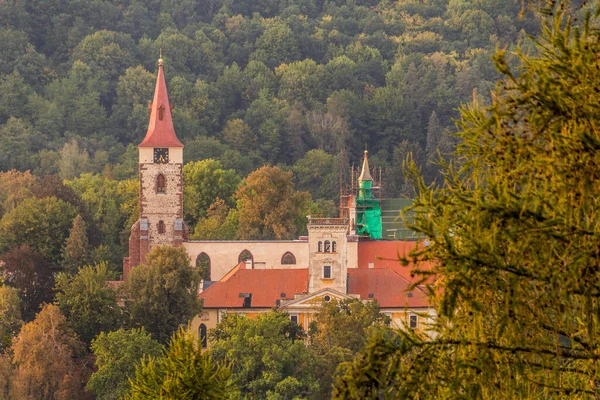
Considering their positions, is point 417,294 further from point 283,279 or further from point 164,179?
point 164,179

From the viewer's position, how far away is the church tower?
82250mm

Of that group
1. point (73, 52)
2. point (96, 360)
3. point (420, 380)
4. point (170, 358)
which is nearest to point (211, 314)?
point (96, 360)

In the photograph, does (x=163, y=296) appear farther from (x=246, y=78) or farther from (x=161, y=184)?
(x=246, y=78)

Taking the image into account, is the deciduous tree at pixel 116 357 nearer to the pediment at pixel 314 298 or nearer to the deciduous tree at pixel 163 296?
the deciduous tree at pixel 163 296

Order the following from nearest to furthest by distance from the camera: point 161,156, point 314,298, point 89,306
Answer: point 89,306 → point 314,298 → point 161,156

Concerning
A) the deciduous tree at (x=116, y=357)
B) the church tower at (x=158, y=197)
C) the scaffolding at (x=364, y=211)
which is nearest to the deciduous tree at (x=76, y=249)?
the church tower at (x=158, y=197)

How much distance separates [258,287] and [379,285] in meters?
4.67

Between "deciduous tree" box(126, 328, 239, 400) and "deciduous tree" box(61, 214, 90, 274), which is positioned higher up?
"deciduous tree" box(61, 214, 90, 274)

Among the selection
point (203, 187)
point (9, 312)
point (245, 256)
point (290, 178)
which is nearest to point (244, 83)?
point (203, 187)

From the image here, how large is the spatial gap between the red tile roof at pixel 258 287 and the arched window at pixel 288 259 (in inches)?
159

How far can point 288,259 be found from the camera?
272ft

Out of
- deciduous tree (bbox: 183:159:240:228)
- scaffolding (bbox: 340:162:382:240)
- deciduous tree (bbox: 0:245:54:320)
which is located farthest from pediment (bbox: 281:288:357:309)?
deciduous tree (bbox: 183:159:240:228)

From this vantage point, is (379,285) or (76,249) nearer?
(379,285)

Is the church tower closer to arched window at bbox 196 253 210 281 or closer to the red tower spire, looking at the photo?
the red tower spire
